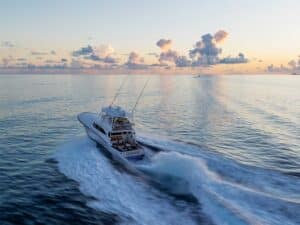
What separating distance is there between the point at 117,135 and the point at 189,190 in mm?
11535

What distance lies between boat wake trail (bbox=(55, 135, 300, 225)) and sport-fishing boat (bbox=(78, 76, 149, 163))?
1.48 meters

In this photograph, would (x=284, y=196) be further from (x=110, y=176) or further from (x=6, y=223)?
(x=6, y=223)

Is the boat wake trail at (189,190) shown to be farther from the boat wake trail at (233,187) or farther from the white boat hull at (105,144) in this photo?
the white boat hull at (105,144)

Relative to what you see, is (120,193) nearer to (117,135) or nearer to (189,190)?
(189,190)

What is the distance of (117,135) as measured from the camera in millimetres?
29891

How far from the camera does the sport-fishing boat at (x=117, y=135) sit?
27086 mm

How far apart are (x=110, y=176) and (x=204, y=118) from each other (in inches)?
1223

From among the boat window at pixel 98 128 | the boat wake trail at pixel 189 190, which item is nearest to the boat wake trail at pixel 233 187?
the boat wake trail at pixel 189 190

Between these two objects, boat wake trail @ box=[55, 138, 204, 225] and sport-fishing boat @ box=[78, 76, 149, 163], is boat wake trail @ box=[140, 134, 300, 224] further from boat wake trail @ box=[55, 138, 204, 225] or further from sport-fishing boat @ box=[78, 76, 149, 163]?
sport-fishing boat @ box=[78, 76, 149, 163]

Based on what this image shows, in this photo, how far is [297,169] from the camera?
25.6 m

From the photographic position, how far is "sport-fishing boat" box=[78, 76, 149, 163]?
88.6 feet

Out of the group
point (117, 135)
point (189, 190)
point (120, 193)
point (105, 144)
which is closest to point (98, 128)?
point (105, 144)

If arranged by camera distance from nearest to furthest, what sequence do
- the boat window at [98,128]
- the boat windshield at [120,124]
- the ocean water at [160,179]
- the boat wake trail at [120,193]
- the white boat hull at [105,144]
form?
the boat wake trail at [120,193], the ocean water at [160,179], the white boat hull at [105,144], the boat windshield at [120,124], the boat window at [98,128]

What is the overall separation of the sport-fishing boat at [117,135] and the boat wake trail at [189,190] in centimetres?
152
